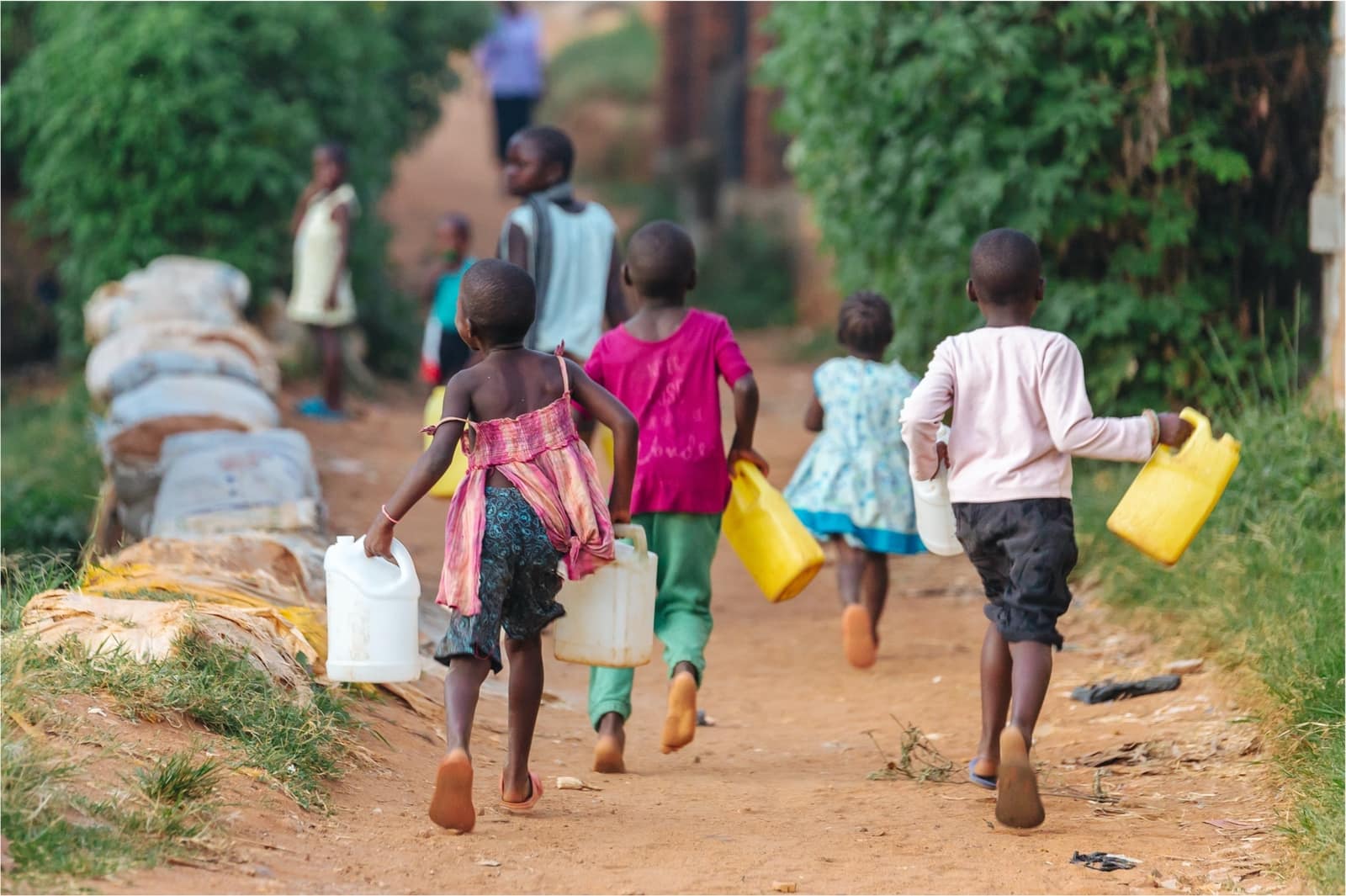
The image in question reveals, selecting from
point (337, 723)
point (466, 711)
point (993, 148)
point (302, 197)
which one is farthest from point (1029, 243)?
point (302, 197)

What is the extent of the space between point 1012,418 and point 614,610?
1.13 meters

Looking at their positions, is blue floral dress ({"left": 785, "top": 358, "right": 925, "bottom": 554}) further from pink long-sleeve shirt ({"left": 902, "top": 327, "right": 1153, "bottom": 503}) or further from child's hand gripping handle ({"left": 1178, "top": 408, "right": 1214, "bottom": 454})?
child's hand gripping handle ({"left": 1178, "top": 408, "right": 1214, "bottom": 454})

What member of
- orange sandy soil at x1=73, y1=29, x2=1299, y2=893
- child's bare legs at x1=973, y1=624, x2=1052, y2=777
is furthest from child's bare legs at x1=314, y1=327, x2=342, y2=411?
child's bare legs at x1=973, y1=624, x2=1052, y2=777

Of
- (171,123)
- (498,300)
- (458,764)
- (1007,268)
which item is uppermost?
(171,123)

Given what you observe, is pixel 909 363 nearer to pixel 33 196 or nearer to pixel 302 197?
pixel 302 197

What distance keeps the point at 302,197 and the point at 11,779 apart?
25.1 ft

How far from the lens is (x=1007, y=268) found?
165 inches

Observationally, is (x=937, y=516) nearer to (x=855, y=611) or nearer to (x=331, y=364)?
(x=855, y=611)

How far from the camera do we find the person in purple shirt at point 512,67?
15594mm

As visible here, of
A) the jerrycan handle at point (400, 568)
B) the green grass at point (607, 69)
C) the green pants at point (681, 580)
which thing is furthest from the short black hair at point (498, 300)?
the green grass at point (607, 69)

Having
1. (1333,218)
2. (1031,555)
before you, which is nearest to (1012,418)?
(1031,555)

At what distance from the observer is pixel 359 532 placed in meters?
7.73

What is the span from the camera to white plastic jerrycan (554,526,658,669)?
4.22 m

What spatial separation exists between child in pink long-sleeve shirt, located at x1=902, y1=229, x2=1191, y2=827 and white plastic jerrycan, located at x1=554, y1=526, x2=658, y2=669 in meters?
0.77
